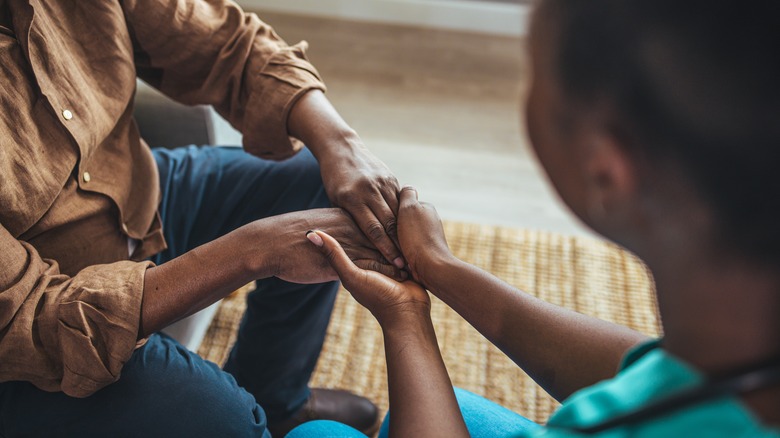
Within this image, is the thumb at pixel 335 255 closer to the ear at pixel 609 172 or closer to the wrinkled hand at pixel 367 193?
the wrinkled hand at pixel 367 193

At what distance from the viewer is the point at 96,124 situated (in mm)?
952

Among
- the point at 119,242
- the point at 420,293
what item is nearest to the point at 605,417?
the point at 420,293

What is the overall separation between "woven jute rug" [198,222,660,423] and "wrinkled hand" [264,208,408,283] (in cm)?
54

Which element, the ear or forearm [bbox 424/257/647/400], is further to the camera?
forearm [bbox 424/257/647/400]

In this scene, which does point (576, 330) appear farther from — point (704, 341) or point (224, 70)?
point (224, 70)

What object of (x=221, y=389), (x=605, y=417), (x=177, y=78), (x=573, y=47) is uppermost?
(x=573, y=47)

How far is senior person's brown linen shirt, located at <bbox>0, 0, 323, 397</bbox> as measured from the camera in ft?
2.64

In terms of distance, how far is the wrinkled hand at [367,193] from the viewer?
0.98 metres

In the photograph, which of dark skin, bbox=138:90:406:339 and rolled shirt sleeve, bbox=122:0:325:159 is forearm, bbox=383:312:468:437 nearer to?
dark skin, bbox=138:90:406:339

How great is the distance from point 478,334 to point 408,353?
0.79 m

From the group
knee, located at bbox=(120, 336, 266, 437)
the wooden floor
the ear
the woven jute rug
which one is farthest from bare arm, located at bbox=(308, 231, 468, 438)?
the wooden floor

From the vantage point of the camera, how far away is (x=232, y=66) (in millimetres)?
1115

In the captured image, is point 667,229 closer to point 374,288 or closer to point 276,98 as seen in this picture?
point 374,288

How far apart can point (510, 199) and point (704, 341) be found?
1631mm
